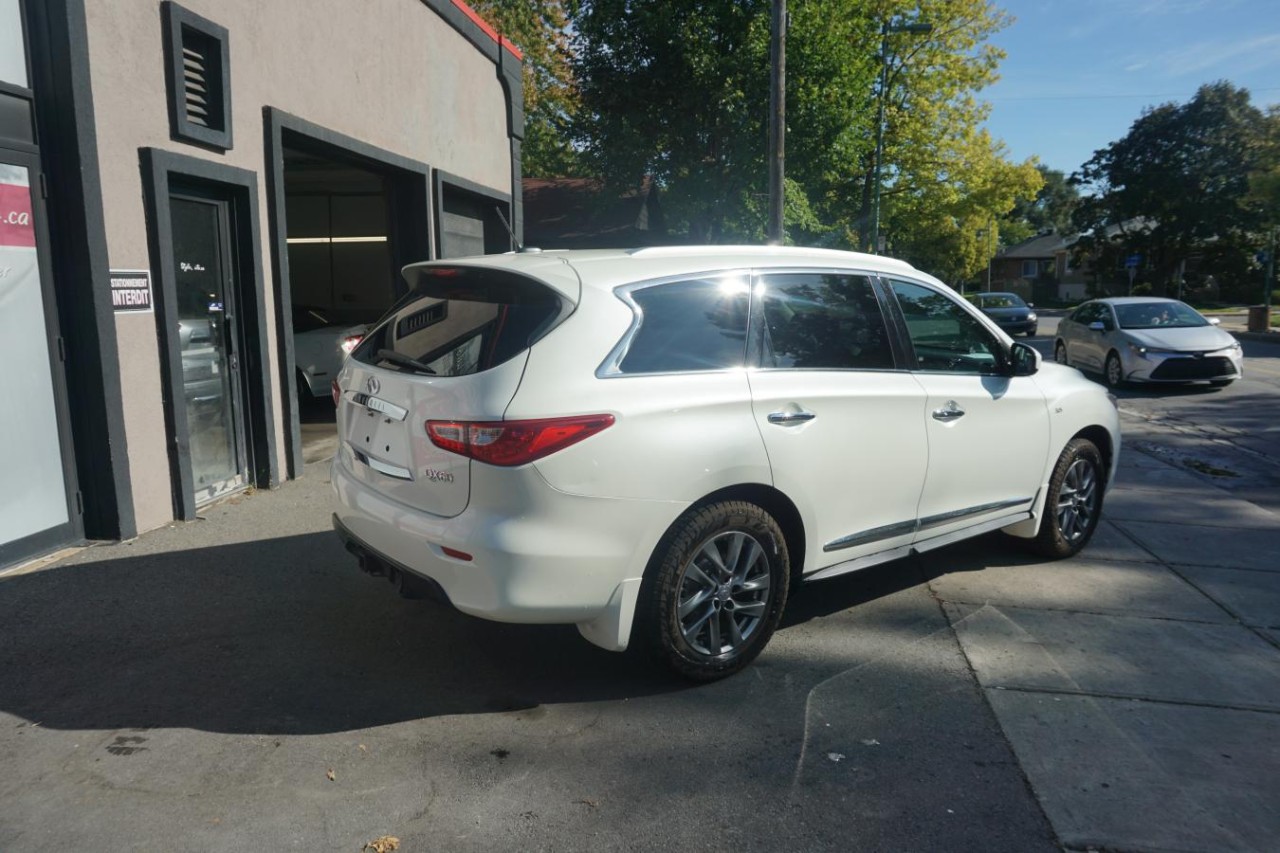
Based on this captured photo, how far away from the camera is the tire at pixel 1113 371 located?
1482cm

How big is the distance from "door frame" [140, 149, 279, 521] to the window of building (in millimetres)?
203

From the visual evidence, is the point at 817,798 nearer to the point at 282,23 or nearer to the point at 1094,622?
the point at 1094,622

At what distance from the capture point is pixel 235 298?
7191 mm

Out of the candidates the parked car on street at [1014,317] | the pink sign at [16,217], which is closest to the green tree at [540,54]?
the parked car on street at [1014,317]

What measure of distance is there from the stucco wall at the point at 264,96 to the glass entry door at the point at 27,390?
41 centimetres

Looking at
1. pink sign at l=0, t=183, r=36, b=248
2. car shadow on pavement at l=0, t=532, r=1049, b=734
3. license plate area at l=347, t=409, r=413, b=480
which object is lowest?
car shadow on pavement at l=0, t=532, r=1049, b=734

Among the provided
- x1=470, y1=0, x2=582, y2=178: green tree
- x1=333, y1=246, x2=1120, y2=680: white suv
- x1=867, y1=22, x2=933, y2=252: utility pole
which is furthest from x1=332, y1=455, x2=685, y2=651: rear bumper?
x1=470, y1=0, x2=582, y2=178: green tree

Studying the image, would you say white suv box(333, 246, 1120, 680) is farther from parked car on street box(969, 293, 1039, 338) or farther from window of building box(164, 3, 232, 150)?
parked car on street box(969, 293, 1039, 338)

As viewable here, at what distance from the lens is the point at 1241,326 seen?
32938 millimetres

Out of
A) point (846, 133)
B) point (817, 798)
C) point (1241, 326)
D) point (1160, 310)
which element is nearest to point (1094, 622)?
point (817, 798)

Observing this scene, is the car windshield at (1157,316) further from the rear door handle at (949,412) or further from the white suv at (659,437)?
the rear door handle at (949,412)

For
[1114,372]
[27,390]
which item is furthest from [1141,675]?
[1114,372]

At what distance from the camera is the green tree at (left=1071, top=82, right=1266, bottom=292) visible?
160ft

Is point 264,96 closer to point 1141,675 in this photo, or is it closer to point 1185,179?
point 1141,675
